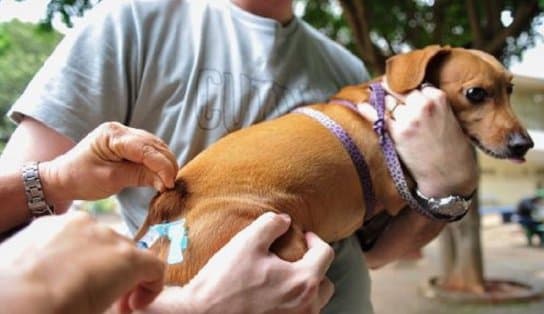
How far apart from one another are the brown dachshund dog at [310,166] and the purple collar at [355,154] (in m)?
0.01

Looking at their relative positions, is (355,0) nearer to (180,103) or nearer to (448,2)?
(448,2)

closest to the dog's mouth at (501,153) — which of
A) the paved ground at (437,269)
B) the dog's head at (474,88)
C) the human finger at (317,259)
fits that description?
the dog's head at (474,88)

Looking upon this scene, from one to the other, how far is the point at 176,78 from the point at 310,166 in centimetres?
33

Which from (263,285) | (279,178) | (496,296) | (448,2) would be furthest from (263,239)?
(496,296)

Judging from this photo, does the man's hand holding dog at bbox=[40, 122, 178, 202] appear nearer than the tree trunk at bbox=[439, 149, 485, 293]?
Yes

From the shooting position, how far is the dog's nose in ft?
3.85

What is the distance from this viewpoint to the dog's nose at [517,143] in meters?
1.17

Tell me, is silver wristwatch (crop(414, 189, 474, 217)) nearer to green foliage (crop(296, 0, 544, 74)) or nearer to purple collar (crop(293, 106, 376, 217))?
purple collar (crop(293, 106, 376, 217))

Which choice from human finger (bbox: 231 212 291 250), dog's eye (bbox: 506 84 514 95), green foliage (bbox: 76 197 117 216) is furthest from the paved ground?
human finger (bbox: 231 212 291 250)

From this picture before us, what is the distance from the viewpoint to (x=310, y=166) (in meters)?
1.04

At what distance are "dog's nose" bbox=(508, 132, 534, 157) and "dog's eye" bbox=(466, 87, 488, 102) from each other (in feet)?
0.35

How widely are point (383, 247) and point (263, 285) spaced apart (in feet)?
2.17

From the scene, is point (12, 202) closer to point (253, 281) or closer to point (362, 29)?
point (253, 281)

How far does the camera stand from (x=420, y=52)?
4.20 ft
